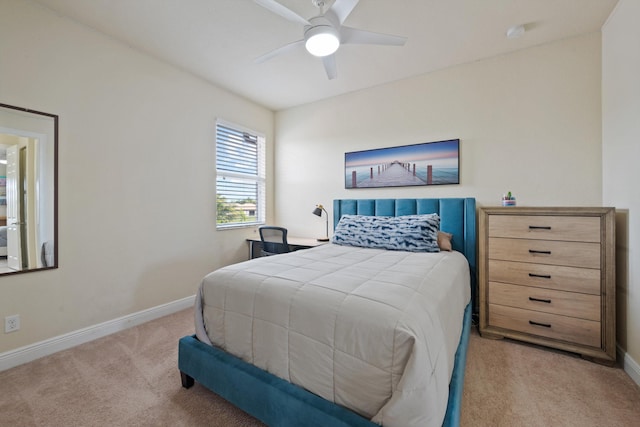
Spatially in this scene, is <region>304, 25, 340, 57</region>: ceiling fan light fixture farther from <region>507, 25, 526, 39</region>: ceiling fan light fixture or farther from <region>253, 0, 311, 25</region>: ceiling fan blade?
<region>507, 25, 526, 39</region>: ceiling fan light fixture

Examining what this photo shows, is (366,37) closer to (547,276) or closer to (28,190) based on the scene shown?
(547,276)

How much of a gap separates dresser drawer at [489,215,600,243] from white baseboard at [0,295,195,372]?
320cm

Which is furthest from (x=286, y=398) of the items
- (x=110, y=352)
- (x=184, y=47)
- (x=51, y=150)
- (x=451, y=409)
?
(x=184, y=47)

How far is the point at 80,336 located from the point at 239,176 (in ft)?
7.40

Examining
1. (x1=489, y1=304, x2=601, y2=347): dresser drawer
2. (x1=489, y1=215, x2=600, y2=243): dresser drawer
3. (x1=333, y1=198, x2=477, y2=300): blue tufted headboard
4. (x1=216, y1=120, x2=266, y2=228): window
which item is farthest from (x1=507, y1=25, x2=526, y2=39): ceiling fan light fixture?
(x1=216, y1=120, x2=266, y2=228): window

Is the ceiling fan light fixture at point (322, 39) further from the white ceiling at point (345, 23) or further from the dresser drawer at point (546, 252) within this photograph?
the dresser drawer at point (546, 252)

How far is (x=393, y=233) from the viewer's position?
258 centimetres

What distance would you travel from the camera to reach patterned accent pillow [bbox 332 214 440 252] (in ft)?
8.04

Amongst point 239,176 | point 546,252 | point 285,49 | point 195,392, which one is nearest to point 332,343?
point 195,392

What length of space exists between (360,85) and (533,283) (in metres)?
2.69

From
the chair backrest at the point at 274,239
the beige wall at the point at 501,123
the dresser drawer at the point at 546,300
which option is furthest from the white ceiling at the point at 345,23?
the dresser drawer at the point at 546,300

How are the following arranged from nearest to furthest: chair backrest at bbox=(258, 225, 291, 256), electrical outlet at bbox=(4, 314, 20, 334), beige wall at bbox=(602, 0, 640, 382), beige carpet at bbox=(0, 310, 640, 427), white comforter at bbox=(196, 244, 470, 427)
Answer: white comforter at bbox=(196, 244, 470, 427), beige carpet at bbox=(0, 310, 640, 427), beige wall at bbox=(602, 0, 640, 382), electrical outlet at bbox=(4, 314, 20, 334), chair backrest at bbox=(258, 225, 291, 256)

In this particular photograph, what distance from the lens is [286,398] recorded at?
1163mm

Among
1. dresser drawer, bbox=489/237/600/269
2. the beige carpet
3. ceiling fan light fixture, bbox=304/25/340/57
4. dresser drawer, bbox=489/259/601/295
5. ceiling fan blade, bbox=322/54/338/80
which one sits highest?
ceiling fan blade, bbox=322/54/338/80
